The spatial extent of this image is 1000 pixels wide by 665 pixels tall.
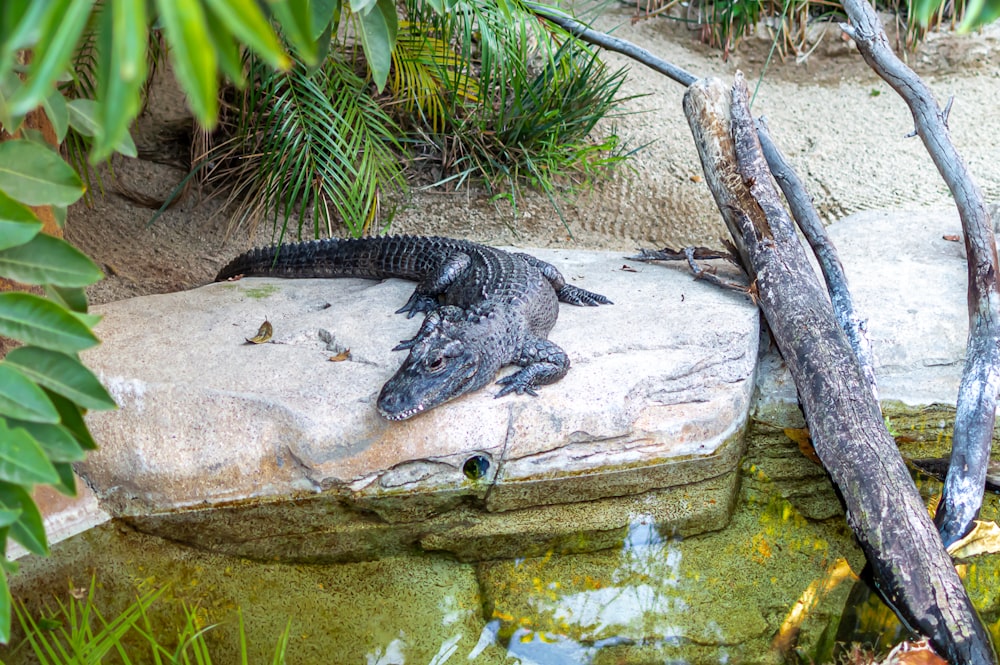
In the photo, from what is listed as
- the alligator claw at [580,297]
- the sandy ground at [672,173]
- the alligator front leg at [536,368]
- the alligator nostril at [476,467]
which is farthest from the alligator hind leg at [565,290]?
the sandy ground at [672,173]

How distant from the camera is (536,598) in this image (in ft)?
8.44

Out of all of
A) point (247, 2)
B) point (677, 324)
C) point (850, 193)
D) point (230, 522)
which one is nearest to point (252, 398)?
point (230, 522)

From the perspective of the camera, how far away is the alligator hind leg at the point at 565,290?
3660 millimetres

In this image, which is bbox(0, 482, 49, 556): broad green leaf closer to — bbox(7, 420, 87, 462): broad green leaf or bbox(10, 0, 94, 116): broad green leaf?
bbox(7, 420, 87, 462): broad green leaf

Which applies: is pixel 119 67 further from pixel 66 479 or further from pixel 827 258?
pixel 827 258

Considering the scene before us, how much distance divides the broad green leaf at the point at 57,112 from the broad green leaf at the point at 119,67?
566 millimetres

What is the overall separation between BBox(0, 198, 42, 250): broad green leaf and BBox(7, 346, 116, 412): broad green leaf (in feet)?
0.45

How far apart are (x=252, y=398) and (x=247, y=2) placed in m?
2.26

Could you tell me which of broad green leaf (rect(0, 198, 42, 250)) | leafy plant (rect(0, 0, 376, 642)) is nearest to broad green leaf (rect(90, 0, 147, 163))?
leafy plant (rect(0, 0, 376, 642))

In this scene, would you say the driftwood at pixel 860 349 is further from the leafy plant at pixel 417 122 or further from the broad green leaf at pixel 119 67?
the broad green leaf at pixel 119 67

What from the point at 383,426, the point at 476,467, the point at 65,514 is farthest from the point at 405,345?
the point at 65,514

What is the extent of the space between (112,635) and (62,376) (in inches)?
Result: 45.7

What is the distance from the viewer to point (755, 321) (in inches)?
133

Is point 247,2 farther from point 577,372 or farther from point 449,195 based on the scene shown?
point 449,195
